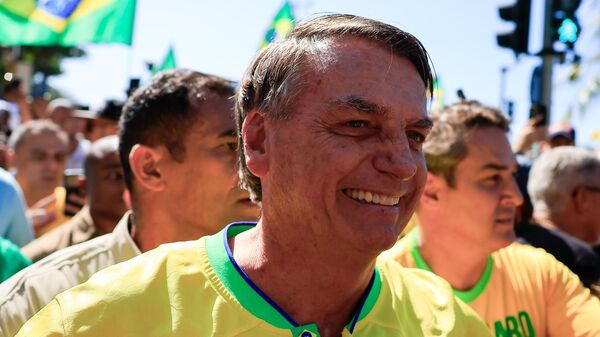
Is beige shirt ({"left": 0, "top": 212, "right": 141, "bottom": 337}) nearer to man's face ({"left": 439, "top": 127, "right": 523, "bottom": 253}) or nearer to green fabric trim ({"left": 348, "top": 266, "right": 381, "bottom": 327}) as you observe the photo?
green fabric trim ({"left": 348, "top": 266, "right": 381, "bottom": 327})

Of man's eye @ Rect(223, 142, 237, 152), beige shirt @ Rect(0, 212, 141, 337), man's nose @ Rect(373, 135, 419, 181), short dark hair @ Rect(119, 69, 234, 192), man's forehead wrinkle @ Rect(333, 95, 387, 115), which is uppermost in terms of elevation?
man's forehead wrinkle @ Rect(333, 95, 387, 115)

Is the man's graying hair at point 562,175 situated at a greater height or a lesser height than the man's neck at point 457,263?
lesser

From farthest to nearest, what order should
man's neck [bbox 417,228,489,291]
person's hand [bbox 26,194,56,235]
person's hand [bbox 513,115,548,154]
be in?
person's hand [bbox 513,115,548,154] < person's hand [bbox 26,194,56,235] < man's neck [bbox 417,228,489,291]

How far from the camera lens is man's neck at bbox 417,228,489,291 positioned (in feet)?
12.1

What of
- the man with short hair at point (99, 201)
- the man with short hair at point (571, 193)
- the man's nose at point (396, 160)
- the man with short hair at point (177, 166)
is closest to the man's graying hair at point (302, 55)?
the man's nose at point (396, 160)

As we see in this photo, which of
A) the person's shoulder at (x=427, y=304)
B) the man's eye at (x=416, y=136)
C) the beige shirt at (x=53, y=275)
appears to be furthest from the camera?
the beige shirt at (x=53, y=275)

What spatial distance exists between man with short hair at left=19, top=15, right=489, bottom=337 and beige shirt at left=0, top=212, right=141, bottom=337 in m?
0.62

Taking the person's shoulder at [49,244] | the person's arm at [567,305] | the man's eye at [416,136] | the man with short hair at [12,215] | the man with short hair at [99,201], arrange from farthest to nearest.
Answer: the man with short hair at [99,201] < the man with short hair at [12,215] < the person's shoulder at [49,244] < the person's arm at [567,305] < the man's eye at [416,136]

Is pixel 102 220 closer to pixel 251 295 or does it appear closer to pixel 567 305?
pixel 567 305

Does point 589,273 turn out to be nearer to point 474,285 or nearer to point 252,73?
point 474,285

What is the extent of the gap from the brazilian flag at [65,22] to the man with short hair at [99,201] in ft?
4.08

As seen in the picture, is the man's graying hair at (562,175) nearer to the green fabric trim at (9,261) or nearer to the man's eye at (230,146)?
the man's eye at (230,146)

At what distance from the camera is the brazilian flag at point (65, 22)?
5.90m

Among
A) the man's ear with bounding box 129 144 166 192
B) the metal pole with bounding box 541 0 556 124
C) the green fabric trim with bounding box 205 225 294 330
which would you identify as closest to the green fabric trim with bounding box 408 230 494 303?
the man's ear with bounding box 129 144 166 192
